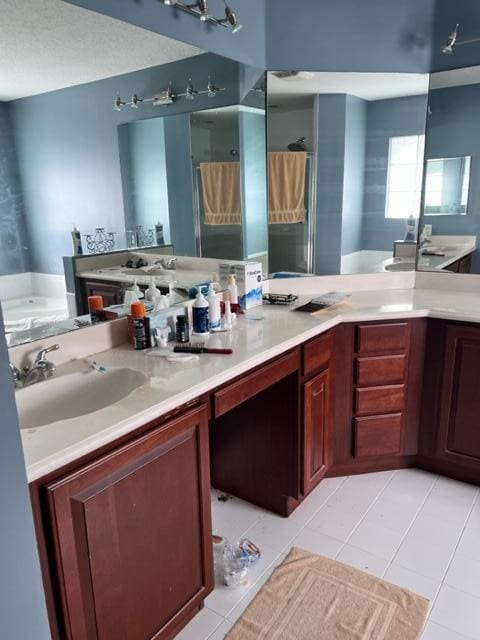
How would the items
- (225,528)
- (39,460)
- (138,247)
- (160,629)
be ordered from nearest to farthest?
(39,460)
(160,629)
(138,247)
(225,528)

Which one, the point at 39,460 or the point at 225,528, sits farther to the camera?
the point at 225,528

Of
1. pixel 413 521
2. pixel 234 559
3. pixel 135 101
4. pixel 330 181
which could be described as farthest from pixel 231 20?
pixel 413 521

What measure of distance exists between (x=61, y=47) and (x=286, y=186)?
1.35 meters

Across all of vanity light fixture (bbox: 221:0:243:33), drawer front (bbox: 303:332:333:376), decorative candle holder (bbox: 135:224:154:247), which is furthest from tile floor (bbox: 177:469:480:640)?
vanity light fixture (bbox: 221:0:243:33)

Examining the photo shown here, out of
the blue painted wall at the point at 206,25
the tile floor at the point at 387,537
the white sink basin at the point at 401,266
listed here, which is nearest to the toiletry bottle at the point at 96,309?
the blue painted wall at the point at 206,25

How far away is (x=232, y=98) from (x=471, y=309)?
152 cm

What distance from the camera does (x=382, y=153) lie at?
261 centimetres

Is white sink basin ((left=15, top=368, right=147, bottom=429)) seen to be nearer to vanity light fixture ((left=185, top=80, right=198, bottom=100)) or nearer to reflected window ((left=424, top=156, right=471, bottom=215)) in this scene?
vanity light fixture ((left=185, top=80, right=198, bottom=100))

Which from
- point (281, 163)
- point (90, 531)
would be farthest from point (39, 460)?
point (281, 163)

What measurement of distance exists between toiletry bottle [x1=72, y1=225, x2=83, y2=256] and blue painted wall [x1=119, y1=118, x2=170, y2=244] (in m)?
0.23

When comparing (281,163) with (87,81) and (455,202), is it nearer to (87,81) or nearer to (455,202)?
(455,202)

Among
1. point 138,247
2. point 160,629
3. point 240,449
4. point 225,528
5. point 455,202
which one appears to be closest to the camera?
point 160,629

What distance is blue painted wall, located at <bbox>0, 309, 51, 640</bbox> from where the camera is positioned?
2.82 ft

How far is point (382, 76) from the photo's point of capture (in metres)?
2.48
